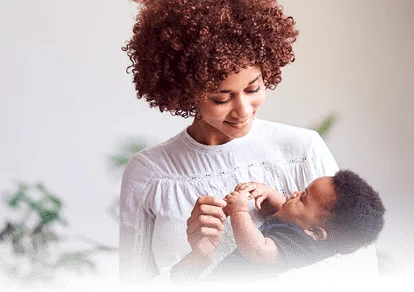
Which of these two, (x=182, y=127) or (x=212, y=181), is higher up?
(x=182, y=127)

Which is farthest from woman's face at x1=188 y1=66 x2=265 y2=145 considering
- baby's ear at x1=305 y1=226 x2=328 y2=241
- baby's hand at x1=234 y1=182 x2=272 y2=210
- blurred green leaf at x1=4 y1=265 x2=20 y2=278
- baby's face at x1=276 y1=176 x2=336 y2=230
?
blurred green leaf at x1=4 y1=265 x2=20 y2=278

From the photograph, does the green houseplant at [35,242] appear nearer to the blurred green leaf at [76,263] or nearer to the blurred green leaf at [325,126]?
the blurred green leaf at [76,263]

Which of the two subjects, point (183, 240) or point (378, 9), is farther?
point (378, 9)

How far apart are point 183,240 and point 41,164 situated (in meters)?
0.51

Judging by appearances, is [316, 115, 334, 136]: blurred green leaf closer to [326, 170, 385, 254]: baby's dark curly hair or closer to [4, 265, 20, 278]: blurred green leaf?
[326, 170, 385, 254]: baby's dark curly hair

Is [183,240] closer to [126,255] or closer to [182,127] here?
[126,255]

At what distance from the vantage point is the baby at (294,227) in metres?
2.28

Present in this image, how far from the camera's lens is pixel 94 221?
2.22 m

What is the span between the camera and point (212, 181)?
90.0 inches

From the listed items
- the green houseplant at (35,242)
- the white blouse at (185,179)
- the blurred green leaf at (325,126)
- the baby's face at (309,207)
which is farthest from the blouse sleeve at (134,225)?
the blurred green leaf at (325,126)

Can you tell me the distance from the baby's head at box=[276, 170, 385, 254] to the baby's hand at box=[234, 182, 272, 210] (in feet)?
0.23

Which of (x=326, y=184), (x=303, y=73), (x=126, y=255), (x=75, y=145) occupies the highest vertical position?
(x=303, y=73)

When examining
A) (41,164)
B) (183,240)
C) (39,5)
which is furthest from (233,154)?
(39,5)

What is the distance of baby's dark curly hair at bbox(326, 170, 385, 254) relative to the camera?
232cm
